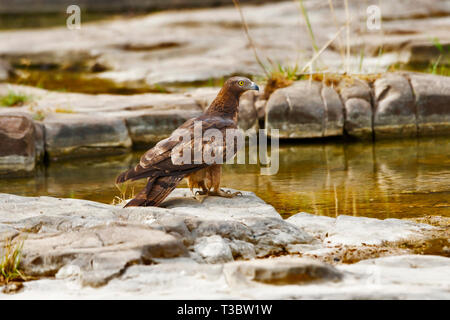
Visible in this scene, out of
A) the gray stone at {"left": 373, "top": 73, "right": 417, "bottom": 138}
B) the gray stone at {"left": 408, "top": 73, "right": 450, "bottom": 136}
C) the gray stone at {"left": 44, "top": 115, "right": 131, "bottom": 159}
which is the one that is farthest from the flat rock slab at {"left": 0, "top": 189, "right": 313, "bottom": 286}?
the gray stone at {"left": 408, "top": 73, "right": 450, "bottom": 136}

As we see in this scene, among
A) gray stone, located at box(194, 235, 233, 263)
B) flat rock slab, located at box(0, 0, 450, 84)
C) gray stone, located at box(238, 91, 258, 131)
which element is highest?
flat rock slab, located at box(0, 0, 450, 84)

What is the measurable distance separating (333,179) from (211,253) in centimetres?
272

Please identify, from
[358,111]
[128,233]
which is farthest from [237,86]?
[358,111]

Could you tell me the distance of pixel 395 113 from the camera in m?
8.69

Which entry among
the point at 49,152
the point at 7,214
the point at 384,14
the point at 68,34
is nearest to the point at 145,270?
the point at 7,214

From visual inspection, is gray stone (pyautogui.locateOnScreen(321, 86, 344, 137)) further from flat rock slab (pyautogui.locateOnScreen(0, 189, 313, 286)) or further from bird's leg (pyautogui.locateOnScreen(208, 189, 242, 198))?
flat rock slab (pyautogui.locateOnScreen(0, 189, 313, 286))

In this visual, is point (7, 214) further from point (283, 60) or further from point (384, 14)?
point (384, 14)

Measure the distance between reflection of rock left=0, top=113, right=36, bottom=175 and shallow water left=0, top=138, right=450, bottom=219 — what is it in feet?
0.58

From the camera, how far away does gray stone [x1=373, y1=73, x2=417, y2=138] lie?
8.69 meters

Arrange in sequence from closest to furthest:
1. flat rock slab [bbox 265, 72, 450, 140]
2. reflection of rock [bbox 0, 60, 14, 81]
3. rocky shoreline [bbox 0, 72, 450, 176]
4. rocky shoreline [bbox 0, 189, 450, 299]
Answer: rocky shoreline [bbox 0, 189, 450, 299], rocky shoreline [bbox 0, 72, 450, 176], flat rock slab [bbox 265, 72, 450, 140], reflection of rock [bbox 0, 60, 14, 81]

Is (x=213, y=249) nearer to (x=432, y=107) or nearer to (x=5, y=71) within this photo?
(x=432, y=107)

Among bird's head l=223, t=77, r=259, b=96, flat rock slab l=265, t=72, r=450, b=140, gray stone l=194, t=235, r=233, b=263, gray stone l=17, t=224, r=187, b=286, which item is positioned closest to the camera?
gray stone l=17, t=224, r=187, b=286

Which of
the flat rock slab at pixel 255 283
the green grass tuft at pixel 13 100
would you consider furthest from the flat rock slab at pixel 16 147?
the flat rock slab at pixel 255 283

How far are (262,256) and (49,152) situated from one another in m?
4.18
